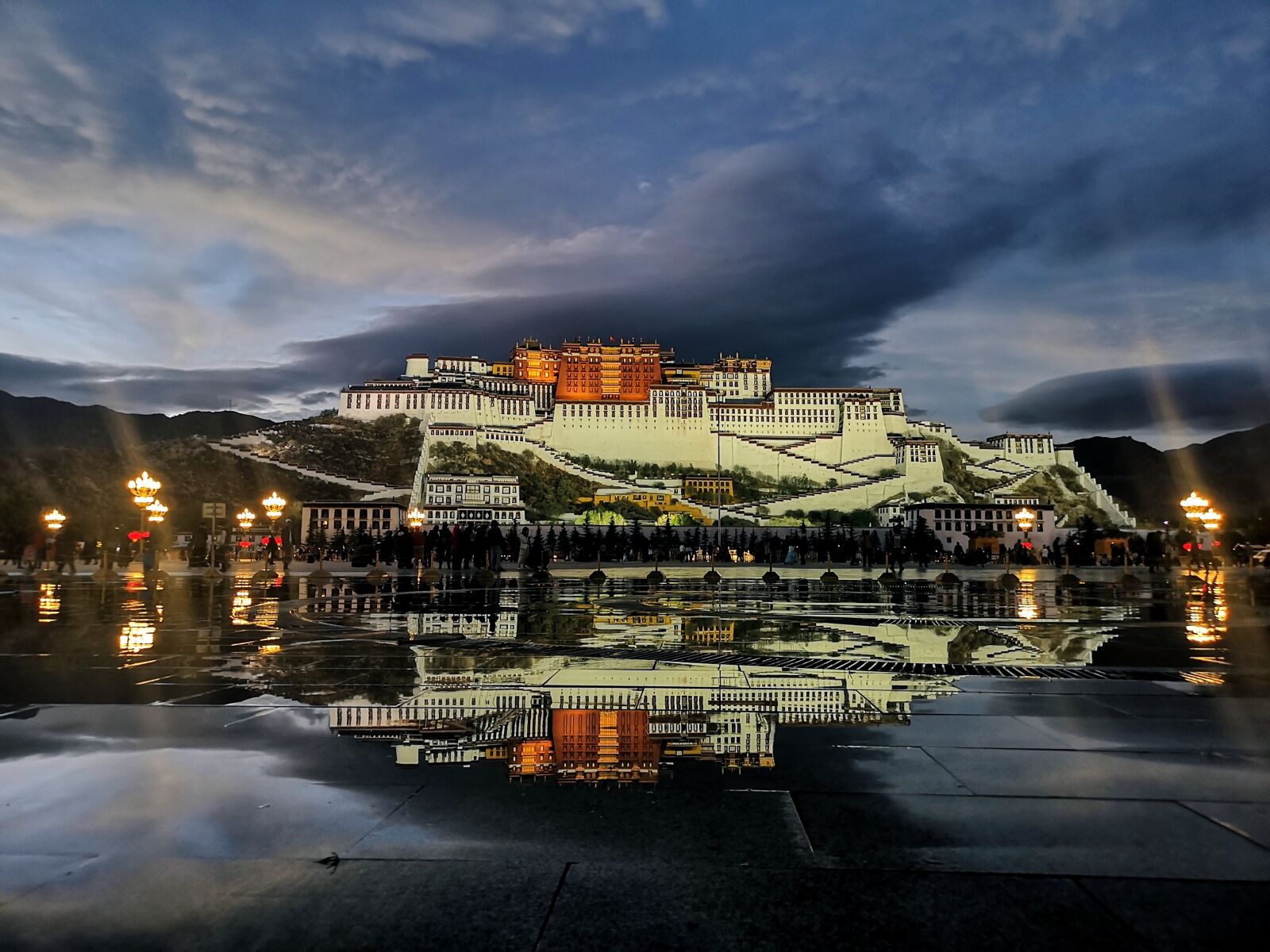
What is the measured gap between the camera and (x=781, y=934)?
2.23m

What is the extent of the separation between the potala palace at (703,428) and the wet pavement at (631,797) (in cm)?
8450

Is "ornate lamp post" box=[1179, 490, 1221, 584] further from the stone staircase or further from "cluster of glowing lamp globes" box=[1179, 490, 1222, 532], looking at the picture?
the stone staircase

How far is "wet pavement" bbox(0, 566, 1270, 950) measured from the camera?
2328 mm

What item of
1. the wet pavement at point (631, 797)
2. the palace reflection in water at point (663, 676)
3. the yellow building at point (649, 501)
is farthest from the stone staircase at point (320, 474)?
the wet pavement at point (631, 797)

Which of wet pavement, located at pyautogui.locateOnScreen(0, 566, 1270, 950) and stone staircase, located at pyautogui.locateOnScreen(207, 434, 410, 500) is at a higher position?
stone staircase, located at pyautogui.locateOnScreen(207, 434, 410, 500)

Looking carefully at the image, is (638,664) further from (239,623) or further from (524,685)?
(239,623)

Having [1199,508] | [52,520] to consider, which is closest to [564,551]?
[52,520]

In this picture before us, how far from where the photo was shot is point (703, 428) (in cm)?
10312

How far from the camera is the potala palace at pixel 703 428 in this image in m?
96.9

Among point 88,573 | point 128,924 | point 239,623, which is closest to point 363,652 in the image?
point 239,623

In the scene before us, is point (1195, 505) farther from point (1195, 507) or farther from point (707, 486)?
point (707, 486)

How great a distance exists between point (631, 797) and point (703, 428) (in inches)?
3956

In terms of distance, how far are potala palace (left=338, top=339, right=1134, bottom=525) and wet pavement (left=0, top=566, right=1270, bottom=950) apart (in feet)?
277

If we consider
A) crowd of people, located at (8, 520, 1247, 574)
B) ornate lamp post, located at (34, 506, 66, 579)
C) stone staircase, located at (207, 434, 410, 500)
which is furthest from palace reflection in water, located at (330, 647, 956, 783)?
stone staircase, located at (207, 434, 410, 500)
